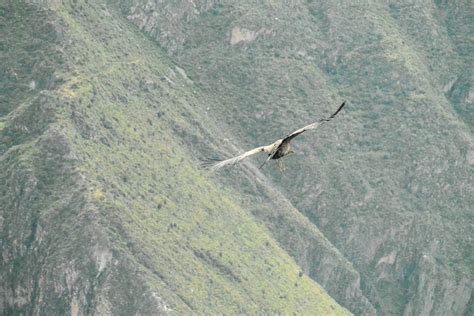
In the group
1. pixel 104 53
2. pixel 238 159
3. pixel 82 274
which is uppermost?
pixel 238 159

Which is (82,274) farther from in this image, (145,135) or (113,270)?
(145,135)

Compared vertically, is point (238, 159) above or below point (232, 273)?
above

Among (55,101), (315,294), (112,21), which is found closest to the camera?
(55,101)

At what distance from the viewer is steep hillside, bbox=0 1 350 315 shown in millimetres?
163000

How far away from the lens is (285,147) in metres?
62.7

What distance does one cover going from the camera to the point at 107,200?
165000mm

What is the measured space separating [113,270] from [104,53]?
117ft

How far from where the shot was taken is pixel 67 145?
168 m

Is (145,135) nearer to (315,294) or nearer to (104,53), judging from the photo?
(104,53)

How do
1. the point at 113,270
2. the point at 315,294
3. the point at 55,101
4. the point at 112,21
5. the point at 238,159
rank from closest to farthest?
1. the point at 238,159
2. the point at 113,270
3. the point at 55,101
4. the point at 315,294
5. the point at 112,21

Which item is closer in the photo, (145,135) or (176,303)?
(176,303)

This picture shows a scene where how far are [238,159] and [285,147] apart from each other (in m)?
2.46

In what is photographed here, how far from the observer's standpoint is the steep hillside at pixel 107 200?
16300cm

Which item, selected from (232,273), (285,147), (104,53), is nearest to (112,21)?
(104,53)
